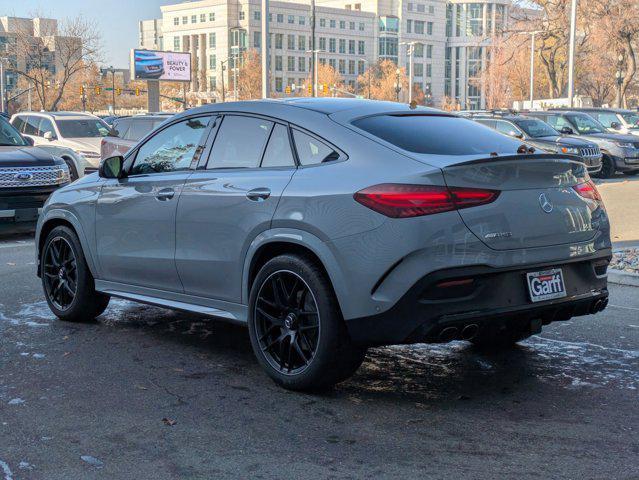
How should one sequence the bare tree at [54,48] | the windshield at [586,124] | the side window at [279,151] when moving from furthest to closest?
the bare tree at [54,48] < the windshield at [586,124] < the side window at [279,151]

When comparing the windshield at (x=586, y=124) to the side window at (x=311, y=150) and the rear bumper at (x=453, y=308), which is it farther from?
the rear bumper at (x=453, y=308)

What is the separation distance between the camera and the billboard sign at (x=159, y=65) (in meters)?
88.3

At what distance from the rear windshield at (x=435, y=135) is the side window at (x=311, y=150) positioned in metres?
0.25

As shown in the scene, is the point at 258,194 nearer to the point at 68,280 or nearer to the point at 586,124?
the point at 68,280

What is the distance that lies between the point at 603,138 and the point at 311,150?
70.7 ft

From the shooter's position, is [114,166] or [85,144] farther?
[85,144]

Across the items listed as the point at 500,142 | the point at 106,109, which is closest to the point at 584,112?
the point at 500,142

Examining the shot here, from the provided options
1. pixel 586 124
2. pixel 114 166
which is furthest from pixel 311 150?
pixel 586 124

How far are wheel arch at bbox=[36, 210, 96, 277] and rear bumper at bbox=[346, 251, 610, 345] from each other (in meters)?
2.92

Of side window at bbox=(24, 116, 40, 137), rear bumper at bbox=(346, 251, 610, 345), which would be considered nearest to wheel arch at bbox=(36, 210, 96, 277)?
rear bumper at bbox=(346, 251, 610, 345)

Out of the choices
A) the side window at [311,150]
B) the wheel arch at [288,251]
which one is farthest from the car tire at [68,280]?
the side window at [311,150]

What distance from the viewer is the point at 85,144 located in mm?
23141

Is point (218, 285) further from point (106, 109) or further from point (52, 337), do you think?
point (106, 109)

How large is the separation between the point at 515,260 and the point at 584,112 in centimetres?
2513
